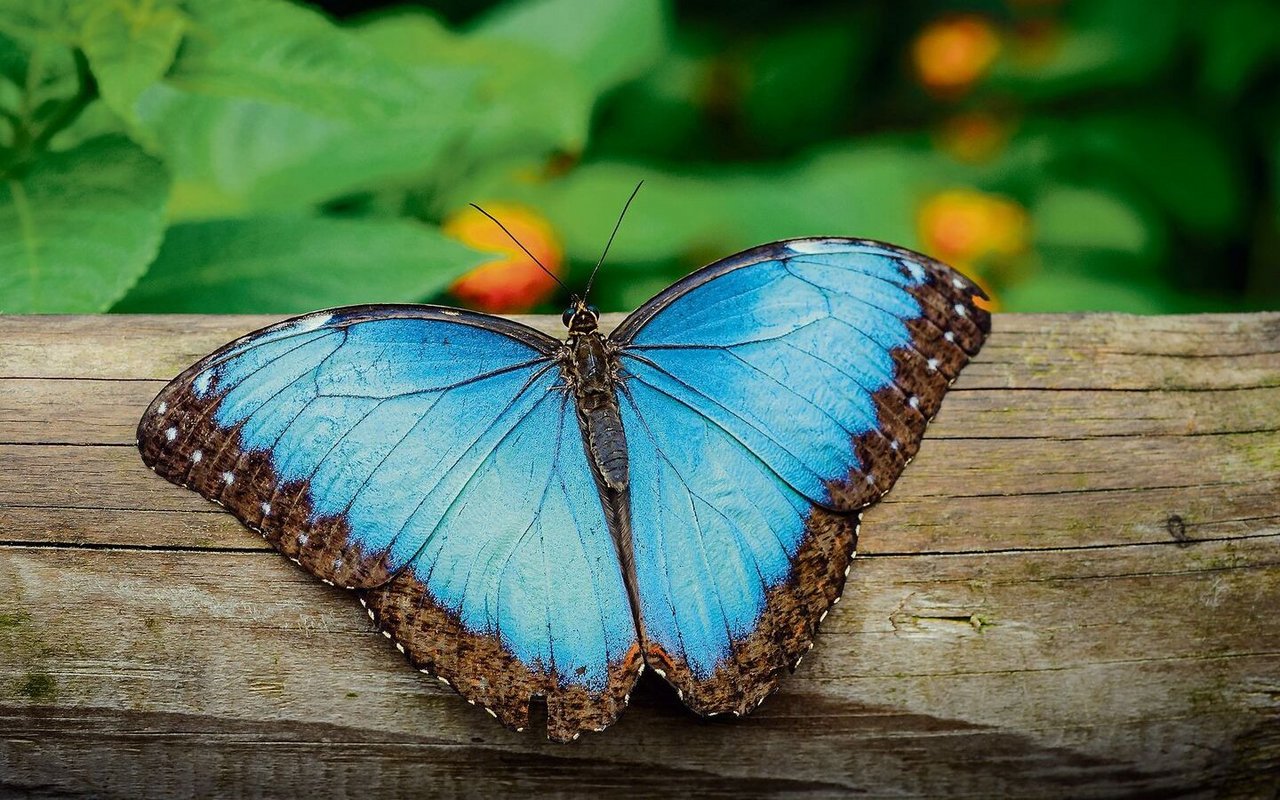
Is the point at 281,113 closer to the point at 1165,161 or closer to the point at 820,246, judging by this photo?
the point at 820,246

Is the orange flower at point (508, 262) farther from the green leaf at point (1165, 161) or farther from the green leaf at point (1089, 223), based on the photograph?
the green leaf at point (1165, 161)

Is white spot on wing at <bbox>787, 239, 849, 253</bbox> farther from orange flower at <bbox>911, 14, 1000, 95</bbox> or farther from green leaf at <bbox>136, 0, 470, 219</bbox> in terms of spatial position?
orange flower at <bbox>911, 14, 1000, 95</bbox>

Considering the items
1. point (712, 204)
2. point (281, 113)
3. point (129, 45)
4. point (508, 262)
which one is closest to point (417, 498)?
point (129, 45)

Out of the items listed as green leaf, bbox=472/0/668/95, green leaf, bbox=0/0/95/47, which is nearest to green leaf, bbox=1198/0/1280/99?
green leaf, bbox=472/0/668/95

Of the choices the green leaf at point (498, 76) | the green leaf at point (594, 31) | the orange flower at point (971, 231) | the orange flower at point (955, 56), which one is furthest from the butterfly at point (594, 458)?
the orange flower at point (955, 56)

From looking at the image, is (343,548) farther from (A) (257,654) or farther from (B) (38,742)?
(B) (38,742)

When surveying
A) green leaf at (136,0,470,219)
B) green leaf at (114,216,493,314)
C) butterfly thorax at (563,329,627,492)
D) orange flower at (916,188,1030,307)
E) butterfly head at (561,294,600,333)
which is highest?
orange flower at (916,188,1030,307)

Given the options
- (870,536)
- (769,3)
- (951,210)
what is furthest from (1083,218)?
(870,536)
